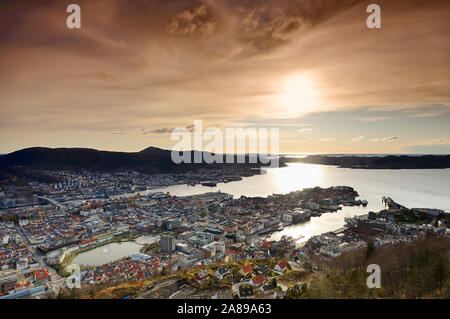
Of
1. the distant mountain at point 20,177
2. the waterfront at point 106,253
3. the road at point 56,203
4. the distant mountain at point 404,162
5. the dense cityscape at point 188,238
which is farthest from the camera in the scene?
the distant mountain at point 404,162

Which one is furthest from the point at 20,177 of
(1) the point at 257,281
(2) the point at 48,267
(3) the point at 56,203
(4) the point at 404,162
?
(4) the point at 404,162

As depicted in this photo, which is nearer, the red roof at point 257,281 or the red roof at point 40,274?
the red roof at point 257,281

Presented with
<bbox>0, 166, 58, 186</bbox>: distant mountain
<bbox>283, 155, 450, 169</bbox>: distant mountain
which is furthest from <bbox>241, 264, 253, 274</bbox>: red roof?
<bbox>283, 155, 450, 169</bbox>: distant mountain

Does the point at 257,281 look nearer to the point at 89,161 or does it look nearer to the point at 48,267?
the point at 48,267

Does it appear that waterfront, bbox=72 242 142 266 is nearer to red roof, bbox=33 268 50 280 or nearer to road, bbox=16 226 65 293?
road, bbox=16 226 65 293

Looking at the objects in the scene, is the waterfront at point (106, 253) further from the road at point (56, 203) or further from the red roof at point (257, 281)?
the road at point (56, 203)

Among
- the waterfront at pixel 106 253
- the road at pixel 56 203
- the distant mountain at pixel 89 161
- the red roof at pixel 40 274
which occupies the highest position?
the distant mountain at pixel 89 161

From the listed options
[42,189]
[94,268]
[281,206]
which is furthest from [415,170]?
[42,189]

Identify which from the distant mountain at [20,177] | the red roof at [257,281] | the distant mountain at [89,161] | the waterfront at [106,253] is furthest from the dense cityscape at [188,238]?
the distant mountain at [89,161]
